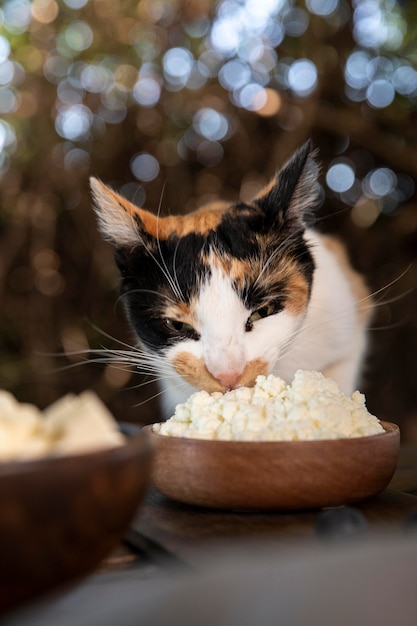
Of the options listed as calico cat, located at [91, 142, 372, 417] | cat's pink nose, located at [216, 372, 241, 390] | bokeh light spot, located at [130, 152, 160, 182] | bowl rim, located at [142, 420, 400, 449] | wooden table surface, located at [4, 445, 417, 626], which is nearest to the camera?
wooden table surface, located at [4, 445, 417, 626]

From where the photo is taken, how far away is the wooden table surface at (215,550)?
0.55m

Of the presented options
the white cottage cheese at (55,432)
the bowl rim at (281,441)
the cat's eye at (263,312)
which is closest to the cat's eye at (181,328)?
the cat's eye at (263,312)

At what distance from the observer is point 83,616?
53 cm

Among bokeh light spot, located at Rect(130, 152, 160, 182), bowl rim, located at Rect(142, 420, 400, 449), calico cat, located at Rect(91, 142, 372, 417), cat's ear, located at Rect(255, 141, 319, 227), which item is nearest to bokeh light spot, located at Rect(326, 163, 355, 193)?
bokeh light spot, located at Rect(130, 152, 160, 182)

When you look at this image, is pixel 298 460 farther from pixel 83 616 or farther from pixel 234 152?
pixel 234 152

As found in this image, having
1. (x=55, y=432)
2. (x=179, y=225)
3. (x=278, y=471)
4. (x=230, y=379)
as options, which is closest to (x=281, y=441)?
(x=278, y=471)

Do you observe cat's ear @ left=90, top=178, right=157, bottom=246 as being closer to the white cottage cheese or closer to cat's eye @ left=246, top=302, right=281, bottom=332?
cat's eye @ left=246, top=302, right=281, bottom=332

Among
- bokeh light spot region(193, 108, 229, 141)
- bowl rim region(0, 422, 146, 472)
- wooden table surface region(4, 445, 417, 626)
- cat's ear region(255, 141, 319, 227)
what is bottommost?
wooden table surface region(4, 445, 417, 626)

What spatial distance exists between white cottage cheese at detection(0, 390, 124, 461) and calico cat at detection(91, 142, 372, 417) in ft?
2.49

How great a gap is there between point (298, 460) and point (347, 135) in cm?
304

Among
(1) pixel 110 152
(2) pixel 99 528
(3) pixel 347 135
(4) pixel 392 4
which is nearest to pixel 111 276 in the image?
(1) pixel 110 152

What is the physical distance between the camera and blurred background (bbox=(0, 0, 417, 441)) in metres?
3.62

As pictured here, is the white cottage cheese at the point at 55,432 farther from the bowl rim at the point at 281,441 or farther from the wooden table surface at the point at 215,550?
the bowl rim at the point at 281,441

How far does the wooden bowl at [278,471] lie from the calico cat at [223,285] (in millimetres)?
449
